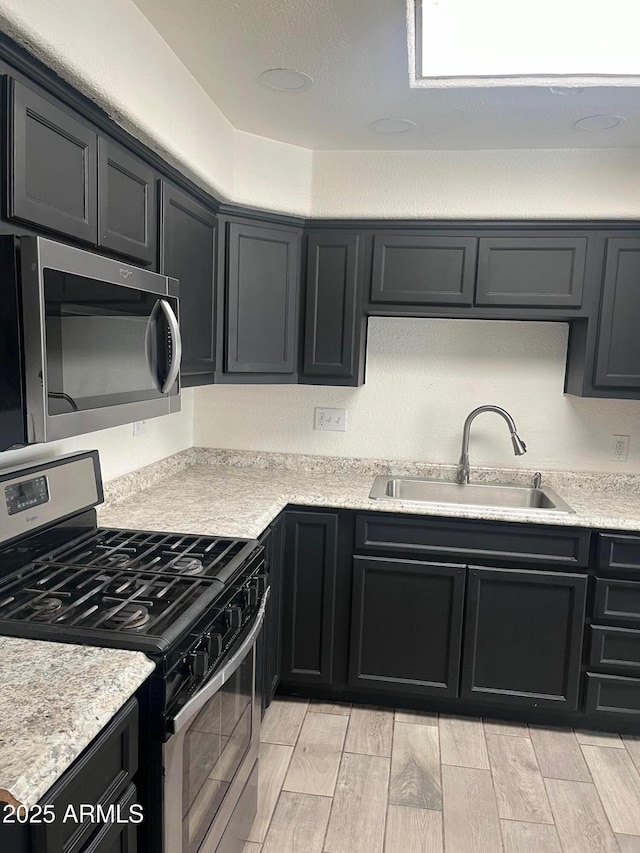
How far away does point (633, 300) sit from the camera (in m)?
2.60

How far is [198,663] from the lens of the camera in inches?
52.9

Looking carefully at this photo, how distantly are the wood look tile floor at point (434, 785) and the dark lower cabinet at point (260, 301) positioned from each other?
57.2 inches

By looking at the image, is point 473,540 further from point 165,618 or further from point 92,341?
point 92,341

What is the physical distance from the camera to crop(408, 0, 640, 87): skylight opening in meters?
1.44

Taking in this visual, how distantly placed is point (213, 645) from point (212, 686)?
0.09m

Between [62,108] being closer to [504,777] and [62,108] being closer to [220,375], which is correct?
[220,375]

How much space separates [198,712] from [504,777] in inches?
54.4

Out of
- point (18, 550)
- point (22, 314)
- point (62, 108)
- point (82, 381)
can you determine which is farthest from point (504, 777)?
point (62, 108)

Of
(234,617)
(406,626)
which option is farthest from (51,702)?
(406,626)

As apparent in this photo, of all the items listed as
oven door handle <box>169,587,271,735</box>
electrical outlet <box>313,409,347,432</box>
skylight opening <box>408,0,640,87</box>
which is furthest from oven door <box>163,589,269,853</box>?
skylight opening <box>408,0,640,87</box>

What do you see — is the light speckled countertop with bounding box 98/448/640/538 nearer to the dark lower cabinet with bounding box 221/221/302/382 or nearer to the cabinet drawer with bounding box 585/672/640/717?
the dark lower cabinet with bounding box 221/221/302/382

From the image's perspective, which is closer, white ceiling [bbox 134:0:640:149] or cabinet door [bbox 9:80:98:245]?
cabinet door [bbox 9:80:98:245]

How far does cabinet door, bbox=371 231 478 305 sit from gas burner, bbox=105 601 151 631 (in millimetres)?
1801

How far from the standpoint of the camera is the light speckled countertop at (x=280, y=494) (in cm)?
216
